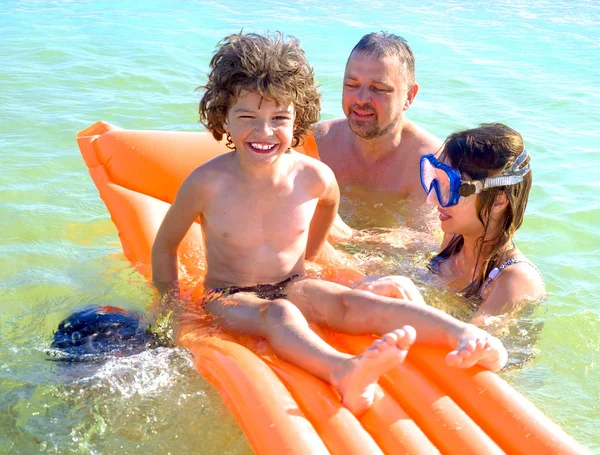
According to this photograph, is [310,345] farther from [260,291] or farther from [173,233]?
[173,233]

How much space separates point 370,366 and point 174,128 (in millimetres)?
4382

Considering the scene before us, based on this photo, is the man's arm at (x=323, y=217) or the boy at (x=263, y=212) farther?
the man's arm at (x=323, y=217)

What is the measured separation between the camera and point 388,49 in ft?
14.7

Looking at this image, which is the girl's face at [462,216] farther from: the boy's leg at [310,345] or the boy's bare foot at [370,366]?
the boy's bare foot at [370,366]

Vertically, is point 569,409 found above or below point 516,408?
below

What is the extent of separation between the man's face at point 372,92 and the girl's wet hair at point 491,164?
1.19m

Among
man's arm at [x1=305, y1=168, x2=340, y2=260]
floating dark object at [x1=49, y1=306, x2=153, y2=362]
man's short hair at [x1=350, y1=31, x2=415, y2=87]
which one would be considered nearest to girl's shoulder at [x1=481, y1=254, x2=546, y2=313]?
man's arm at [x1=305, y1=168, x2=340, y2=260]

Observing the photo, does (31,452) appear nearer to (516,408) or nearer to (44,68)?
(516,408)

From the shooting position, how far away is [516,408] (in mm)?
2443

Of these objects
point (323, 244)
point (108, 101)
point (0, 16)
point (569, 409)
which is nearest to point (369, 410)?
point (569, 409)

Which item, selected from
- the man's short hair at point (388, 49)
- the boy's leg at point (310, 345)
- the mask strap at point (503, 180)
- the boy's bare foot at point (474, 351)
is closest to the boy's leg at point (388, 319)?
the boy's bare foot at point (474, 351)

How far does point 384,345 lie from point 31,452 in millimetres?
1300

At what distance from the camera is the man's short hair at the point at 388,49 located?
4461 millimetres

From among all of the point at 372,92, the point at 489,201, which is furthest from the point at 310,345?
the point at 372,92
